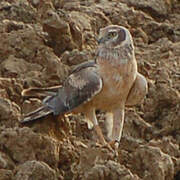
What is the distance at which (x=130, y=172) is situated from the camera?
→ 1078cm

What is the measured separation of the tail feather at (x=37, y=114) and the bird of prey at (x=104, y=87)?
0.04m

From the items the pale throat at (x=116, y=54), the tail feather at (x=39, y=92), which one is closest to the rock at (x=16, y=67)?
the tail feather at (x=39, y=92)

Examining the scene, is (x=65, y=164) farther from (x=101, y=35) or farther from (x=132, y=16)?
(x=132, y=16)

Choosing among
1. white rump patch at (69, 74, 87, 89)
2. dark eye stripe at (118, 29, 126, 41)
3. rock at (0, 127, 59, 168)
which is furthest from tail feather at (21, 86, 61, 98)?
rock at (0, 127, 59, 168)

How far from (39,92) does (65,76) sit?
0.71m

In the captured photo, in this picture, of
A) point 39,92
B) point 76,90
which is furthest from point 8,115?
point 76,90

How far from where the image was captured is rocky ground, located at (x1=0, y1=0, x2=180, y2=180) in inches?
441

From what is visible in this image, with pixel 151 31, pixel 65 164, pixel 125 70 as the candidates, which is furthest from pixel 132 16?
pixel 65 164

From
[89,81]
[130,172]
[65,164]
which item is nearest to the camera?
[130,172]

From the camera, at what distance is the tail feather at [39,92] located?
12398 millimetres

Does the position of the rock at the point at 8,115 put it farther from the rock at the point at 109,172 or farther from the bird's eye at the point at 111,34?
the bird's eye at the point at 111,34

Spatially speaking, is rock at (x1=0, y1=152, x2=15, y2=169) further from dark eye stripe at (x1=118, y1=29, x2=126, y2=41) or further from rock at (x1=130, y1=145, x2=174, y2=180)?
dark eye stripe at (x1=118, y1=29, x2=126, y2=41)

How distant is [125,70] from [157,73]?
109 centimetres

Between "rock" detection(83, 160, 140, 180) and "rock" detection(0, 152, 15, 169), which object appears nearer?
"rock" detection(83, 160, 140, 180)
